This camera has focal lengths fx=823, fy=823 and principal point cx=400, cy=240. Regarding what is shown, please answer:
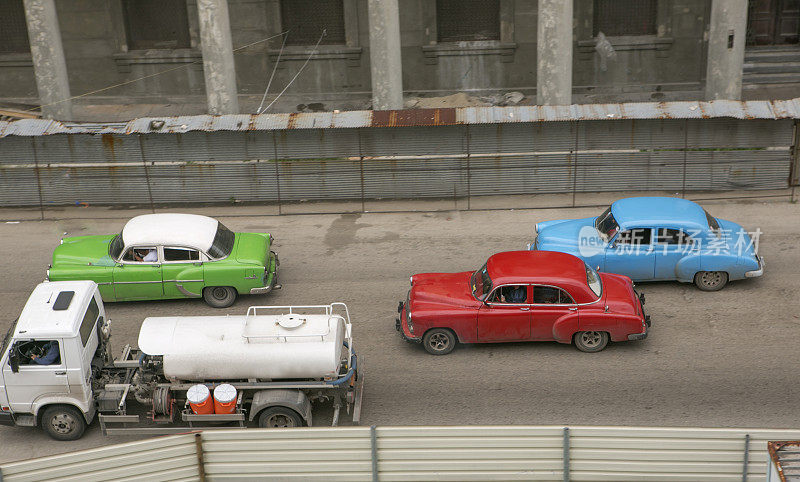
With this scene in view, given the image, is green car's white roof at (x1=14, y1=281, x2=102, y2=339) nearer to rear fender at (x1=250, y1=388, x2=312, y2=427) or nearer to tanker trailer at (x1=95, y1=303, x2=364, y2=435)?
tanker trailer at (x1=95, y1=303, x2=364, y2=435)

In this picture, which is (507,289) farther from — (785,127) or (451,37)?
(451,37)

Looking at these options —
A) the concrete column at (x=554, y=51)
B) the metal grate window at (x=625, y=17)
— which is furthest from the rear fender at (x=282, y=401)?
the metal grate window at (x=625, y=17)

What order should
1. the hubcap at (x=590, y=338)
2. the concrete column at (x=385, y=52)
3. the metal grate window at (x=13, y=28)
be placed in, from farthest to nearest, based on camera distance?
the metal grate window at (x=13, y=28), the concrete column at (x=385, y=52), the hubcap at (x=590, y=338)

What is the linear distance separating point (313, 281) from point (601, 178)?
787cm

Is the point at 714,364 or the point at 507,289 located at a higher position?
the point at 507,289

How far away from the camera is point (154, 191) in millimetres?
19734

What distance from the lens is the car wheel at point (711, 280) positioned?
14.2 meters

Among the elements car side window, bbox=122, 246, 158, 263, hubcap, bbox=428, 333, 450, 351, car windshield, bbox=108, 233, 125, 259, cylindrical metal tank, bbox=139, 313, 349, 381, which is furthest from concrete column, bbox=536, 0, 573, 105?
cylindrical metal tank, bbox=139, 313, 349, 381

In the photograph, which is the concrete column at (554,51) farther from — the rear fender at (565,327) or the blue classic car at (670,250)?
the rear fender at (565,327)

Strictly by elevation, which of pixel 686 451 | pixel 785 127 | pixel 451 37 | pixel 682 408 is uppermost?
pixel 451 37

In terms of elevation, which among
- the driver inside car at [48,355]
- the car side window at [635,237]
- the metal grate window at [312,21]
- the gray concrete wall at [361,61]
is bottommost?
the driver inside car at [48,355]

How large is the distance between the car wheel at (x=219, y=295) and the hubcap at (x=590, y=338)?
597 centimetres

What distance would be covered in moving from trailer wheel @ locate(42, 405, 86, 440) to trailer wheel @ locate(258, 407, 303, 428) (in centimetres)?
237

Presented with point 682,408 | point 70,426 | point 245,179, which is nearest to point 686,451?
point 682,408
